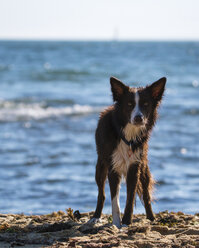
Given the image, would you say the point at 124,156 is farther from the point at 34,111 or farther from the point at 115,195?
the point at 34,111

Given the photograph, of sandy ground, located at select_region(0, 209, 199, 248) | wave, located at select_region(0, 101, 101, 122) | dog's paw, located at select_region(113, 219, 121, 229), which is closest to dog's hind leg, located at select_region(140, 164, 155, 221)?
sandy ground, located at select_region(0, 209, 199, 248)

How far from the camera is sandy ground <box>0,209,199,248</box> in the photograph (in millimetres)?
4383

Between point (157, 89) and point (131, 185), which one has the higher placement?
point (157, 89)

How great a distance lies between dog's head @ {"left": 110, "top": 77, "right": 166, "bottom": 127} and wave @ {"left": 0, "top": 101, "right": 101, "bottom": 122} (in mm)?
10773

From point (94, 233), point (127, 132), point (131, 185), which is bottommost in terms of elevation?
point (94, 233)

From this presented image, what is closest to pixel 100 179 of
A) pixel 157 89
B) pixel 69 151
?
pixel 157 89

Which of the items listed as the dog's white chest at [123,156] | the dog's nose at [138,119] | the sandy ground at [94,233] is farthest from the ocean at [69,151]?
the dog's nose at [138,119]

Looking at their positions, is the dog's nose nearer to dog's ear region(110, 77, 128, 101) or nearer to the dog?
the dog

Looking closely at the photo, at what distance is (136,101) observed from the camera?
490 cm

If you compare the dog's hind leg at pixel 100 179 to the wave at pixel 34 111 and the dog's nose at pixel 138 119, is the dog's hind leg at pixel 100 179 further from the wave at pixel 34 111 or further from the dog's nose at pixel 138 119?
the wave at pixel 34 111

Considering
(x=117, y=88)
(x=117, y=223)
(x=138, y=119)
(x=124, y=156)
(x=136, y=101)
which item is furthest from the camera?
(x=117, y=223)

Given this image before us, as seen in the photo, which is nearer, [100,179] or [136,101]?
[136,101]

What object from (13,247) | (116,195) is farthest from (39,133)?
(13,247)

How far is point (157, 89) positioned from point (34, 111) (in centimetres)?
1237
